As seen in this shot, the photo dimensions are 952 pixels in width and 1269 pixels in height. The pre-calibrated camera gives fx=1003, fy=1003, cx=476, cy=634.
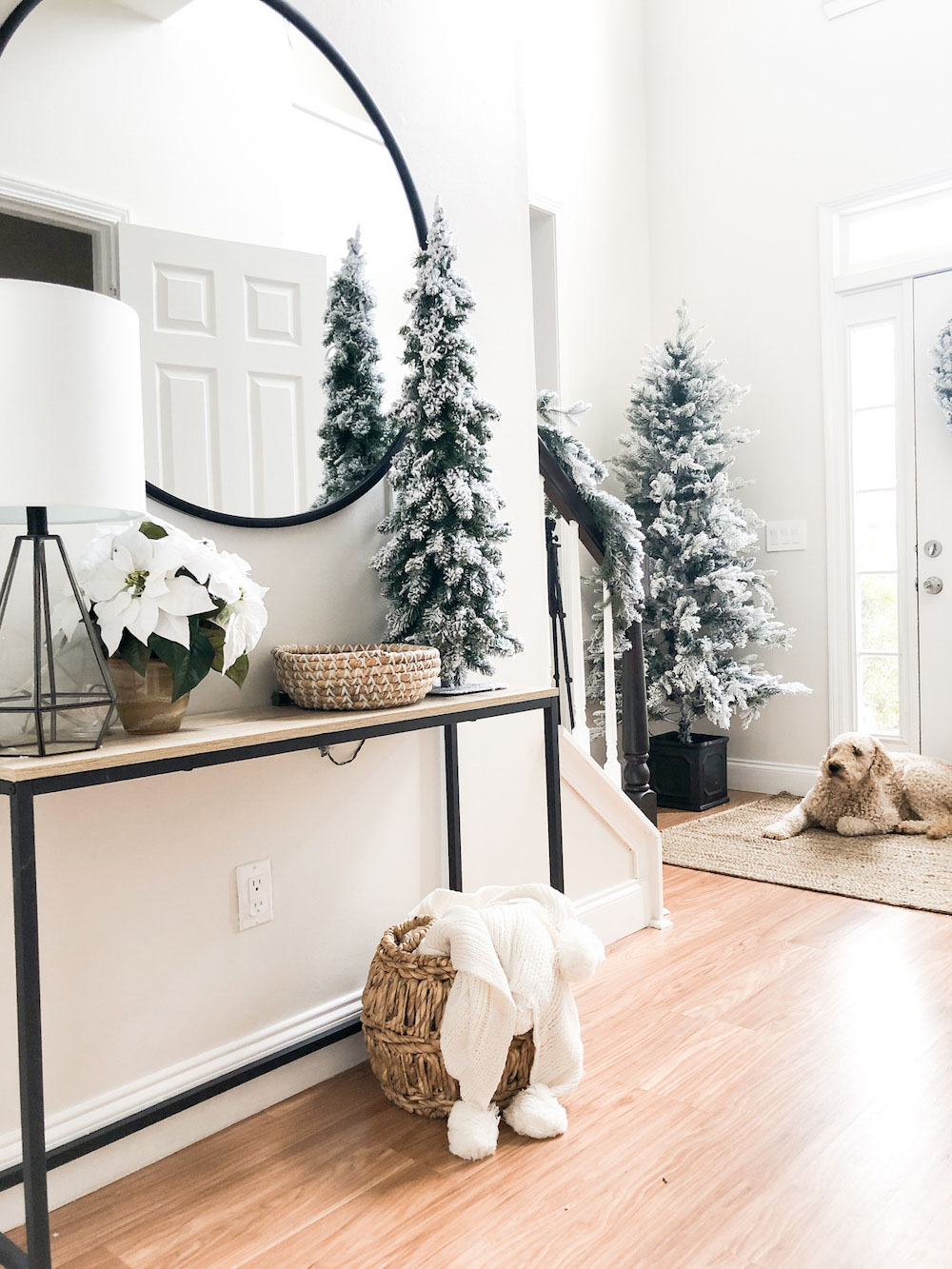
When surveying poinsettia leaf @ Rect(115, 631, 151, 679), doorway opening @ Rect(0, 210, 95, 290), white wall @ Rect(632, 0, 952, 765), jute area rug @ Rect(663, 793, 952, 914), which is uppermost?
white wall @ Rect(632, 0, 952, 765)

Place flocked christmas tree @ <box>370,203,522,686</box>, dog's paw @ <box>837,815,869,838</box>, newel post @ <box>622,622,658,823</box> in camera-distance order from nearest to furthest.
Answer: flocked christmas tree @ <box>370,203,522,686</box> → newel post @ <box>622,622,658,823</box> → dog's paw @ <box>837,815,869,838</box>

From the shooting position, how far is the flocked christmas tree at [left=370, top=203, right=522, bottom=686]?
1817 mm

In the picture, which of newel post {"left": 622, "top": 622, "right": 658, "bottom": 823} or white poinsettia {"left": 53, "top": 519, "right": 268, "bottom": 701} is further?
newel post {"left": 622, "top": 622, "right": 658, "bottom": 823}

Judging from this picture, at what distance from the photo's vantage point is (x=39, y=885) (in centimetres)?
143

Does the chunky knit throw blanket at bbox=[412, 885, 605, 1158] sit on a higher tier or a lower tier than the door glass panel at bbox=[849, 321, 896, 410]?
lower

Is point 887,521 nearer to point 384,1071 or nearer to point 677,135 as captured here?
point 677,135

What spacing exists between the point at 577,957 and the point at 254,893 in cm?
55

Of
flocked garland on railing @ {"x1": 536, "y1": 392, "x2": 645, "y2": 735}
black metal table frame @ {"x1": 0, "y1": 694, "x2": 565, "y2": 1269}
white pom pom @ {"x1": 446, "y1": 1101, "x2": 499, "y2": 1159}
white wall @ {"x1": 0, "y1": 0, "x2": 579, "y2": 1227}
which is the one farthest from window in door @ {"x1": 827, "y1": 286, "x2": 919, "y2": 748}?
white pom pom @ {"x1": 446, "y1": 1101, "x2": 499, "y2": 1159}

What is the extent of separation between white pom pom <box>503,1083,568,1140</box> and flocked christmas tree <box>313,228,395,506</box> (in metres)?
1.07

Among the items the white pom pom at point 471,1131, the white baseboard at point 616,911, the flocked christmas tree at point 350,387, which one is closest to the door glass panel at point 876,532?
the white baseboard at point 616,911

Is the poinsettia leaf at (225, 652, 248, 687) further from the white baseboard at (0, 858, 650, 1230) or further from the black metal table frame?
the white baseboard at (0, 858, 650, 1230)

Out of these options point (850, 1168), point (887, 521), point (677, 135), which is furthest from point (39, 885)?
point (677, 135)

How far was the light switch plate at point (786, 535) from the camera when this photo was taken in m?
4.19

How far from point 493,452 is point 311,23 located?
872 mm
